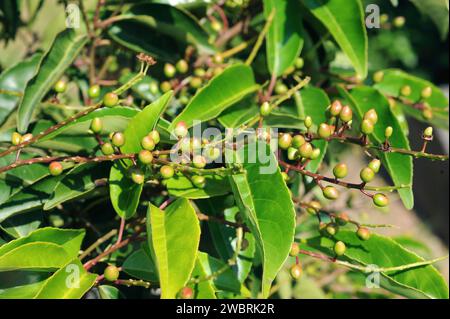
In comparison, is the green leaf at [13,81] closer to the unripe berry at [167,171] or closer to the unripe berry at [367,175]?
the unripe berry at [167,171]

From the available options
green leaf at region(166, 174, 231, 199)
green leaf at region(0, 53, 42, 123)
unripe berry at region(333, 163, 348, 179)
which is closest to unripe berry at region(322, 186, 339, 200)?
unripe berry at region(333, 163, 348, 179)

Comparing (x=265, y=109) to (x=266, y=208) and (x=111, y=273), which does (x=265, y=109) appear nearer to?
(x=266, y=208)

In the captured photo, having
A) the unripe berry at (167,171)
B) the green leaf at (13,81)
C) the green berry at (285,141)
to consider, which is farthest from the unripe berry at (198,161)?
the green leaf at (13,81)

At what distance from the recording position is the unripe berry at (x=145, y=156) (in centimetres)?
87

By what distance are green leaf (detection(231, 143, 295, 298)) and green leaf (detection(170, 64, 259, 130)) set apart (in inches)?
5.4

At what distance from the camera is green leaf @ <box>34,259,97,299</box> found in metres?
0.85

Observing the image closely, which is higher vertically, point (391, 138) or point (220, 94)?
point (220, 94)

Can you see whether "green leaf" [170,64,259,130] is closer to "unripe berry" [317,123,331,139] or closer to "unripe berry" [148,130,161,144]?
"unripe berry" [148,130,161,144]

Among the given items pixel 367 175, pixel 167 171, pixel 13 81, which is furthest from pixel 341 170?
pixel 13 81

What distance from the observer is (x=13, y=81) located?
1242 mm

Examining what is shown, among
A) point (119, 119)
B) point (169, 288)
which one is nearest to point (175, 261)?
point (169, 288)

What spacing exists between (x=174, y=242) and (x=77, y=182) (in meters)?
0.23

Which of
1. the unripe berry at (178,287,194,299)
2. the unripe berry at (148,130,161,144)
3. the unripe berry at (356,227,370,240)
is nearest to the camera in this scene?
the unripe berry at (178,287,194,299)
